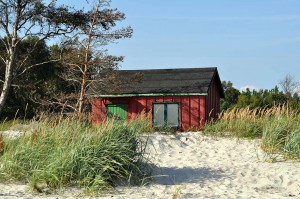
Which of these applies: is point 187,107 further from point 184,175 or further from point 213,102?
point 184,175

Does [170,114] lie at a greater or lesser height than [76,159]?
greater

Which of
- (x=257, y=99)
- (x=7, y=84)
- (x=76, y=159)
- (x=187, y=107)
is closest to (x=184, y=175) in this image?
(x=76, y=159)

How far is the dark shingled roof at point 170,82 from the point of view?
1970cm

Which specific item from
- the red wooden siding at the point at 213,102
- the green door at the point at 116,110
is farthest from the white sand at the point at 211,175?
the green door at the point at 116,110

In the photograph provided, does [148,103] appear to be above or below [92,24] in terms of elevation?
below

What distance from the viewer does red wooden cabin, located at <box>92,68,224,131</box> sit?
19.6 metres

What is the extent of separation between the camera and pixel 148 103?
2009 cm

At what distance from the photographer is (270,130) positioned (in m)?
12.5

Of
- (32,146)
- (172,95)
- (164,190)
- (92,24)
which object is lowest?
(164,190)

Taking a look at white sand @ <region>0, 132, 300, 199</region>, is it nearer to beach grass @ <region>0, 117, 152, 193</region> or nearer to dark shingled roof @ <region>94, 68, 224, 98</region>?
beach grass @ <region>0, 117, 152, 193</region>

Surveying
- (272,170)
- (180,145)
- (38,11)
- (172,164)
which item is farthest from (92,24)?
(272,170)

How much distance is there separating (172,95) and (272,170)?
10112 mm

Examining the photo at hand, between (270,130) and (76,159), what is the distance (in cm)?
673

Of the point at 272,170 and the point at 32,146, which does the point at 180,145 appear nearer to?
the point at 272,170
